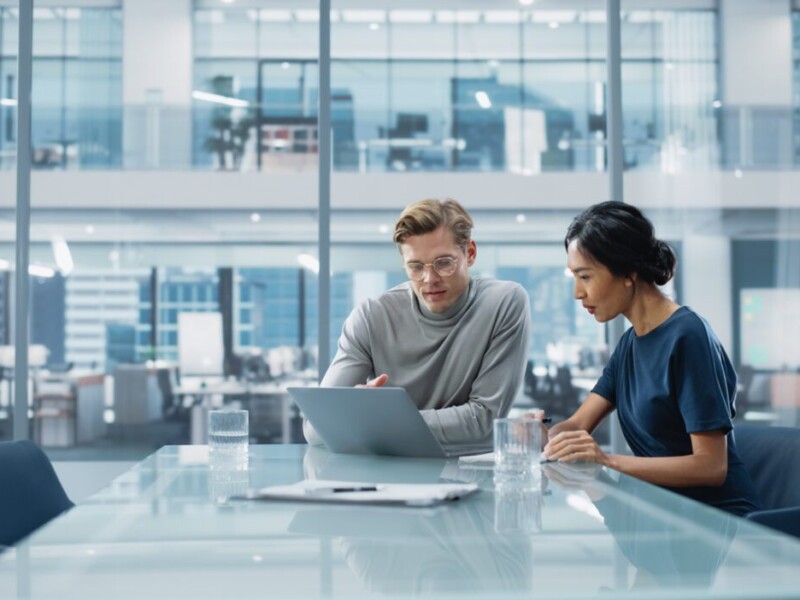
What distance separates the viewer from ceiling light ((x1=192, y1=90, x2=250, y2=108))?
4.46m

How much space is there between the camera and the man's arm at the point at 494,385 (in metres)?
2.47

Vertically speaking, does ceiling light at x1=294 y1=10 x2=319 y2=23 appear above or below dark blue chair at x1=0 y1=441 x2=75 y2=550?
above

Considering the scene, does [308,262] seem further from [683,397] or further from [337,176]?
[683,397]

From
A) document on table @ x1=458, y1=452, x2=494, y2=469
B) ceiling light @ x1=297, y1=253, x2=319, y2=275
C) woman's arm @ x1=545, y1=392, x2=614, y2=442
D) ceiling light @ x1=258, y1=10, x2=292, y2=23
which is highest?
ceiling light @ x1=258, y1=10, x2=292, y2=23

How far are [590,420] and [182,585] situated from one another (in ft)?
5.81

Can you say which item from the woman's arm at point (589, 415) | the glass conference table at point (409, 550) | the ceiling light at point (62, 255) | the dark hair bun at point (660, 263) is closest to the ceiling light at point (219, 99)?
the ceiling light at point (62, 255)

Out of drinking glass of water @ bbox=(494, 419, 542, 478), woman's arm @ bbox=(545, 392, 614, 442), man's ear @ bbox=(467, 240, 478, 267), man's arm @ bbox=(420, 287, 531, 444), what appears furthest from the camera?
man's ear @ bbox=(467, 240, 478, 267)

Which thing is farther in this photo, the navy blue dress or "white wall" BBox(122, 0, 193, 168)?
"white wall" BBox(122, 0, 193, 168)

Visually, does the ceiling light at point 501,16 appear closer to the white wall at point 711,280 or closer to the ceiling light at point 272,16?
the ceiling light at point 272,16

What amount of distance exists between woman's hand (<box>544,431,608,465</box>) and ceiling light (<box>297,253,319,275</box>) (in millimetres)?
2257

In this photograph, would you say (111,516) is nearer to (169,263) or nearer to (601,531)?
(601,531)

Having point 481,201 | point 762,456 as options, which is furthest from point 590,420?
point 481,201

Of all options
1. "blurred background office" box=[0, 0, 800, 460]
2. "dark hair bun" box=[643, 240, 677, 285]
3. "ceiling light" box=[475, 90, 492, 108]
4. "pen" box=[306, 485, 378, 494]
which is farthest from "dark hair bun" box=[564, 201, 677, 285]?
"ceiling light" box=[475, 90, 492, 108]

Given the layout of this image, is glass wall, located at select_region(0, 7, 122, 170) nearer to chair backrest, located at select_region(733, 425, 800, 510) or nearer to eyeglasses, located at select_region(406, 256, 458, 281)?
eyeglasses, located at select_region(406, 256, 458, 281)
